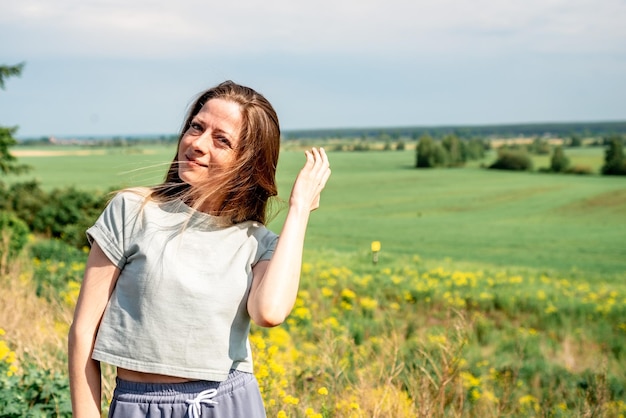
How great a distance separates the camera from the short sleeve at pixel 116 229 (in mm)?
2062

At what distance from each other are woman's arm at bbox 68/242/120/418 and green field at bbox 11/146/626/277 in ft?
30.9

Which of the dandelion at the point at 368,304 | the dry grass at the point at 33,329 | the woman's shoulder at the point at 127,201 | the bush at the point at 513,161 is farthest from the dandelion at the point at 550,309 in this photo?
the bush at the point at 513,161

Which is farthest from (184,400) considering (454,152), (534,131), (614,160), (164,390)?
(534,131)

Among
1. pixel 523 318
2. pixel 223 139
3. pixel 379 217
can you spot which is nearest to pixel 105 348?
pixel 223 139

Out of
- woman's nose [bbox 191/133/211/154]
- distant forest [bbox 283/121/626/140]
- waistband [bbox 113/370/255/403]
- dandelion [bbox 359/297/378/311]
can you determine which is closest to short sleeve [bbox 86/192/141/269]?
woman's nose [bbox 191/133/211/154]

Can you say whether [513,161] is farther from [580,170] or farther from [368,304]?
[368,304]

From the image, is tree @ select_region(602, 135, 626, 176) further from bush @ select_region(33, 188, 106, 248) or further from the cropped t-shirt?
the cropped t-shirt

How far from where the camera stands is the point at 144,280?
2.04 m

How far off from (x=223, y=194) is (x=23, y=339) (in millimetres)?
3489

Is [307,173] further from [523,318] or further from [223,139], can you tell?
[523,318]

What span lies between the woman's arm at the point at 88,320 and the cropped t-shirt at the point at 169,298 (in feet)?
0.09

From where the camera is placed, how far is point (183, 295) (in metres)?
2.04

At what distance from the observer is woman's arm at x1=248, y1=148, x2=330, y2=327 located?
1.99 m

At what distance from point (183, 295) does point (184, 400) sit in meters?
0.28
